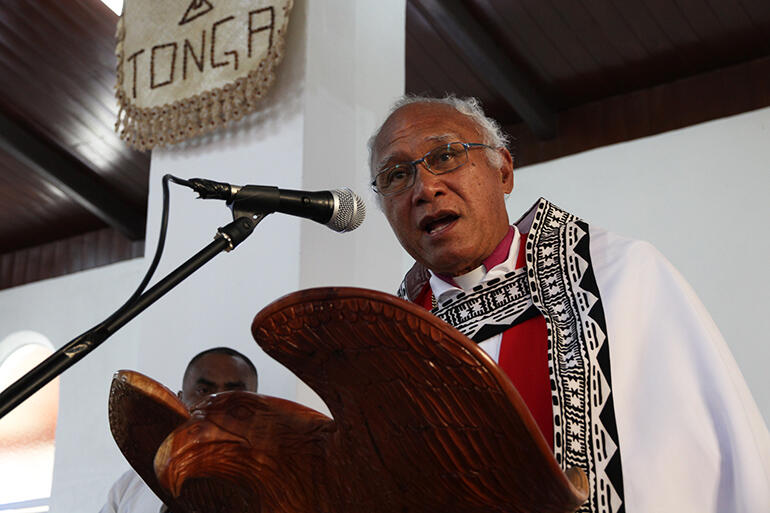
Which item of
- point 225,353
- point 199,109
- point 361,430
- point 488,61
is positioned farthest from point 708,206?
point 361,430

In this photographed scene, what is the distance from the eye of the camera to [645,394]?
4.50ft

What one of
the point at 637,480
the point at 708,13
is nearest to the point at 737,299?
the point at 708,13

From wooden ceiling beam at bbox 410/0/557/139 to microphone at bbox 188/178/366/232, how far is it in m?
4.43

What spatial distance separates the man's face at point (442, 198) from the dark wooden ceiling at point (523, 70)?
4079mm

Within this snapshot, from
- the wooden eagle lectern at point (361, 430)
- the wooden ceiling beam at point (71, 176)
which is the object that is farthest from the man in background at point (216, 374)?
the wooden ceiling beam at point (71, 176)

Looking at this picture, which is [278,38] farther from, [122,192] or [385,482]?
[122,192]

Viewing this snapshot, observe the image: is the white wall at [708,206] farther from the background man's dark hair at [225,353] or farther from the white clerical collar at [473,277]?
the white clerical collar at [473,277]

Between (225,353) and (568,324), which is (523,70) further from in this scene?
(568,324)

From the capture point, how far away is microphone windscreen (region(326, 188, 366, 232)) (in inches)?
58.4

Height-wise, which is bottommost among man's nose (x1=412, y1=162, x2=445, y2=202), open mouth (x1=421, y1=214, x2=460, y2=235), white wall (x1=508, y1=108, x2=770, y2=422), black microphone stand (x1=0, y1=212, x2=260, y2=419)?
black microphone stand (x1=0, y1=212, x2=260, y2=419)

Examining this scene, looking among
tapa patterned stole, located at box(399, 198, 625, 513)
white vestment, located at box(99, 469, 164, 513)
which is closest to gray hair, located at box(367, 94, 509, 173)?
tapa patterned stole, located at box(399, 198, 625, 513)

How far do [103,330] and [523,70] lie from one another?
5.50m

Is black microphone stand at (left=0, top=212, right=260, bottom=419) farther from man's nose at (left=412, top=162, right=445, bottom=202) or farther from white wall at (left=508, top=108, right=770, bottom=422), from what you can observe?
white wall at (left=508, top=108, right=770, bottom=422)

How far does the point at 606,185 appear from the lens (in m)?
6.51
